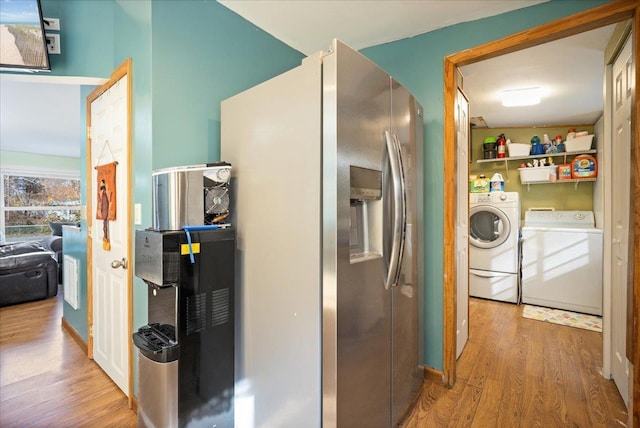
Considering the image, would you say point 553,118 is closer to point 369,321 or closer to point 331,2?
point 331,2

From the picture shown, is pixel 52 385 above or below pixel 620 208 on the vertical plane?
below

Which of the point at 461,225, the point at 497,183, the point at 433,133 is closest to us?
the point at 433,133

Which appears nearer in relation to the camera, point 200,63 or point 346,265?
point 346,265

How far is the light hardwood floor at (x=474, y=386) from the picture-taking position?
1.78 meters

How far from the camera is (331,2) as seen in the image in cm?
192

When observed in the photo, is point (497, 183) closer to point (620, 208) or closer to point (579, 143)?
point (579, 143)

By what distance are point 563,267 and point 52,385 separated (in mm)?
5191

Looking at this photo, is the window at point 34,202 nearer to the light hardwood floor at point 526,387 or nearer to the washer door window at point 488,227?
the light hardwood floor at point 526,387

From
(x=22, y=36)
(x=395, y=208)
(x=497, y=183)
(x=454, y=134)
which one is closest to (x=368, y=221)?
(x=395, y=208)

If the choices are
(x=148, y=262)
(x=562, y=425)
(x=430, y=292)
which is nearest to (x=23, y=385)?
(x=148, y=262)

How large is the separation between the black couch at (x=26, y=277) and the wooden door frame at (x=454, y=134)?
515cm

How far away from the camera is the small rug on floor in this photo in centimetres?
316

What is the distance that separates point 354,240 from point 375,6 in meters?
1.62

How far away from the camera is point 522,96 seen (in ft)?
10.6
